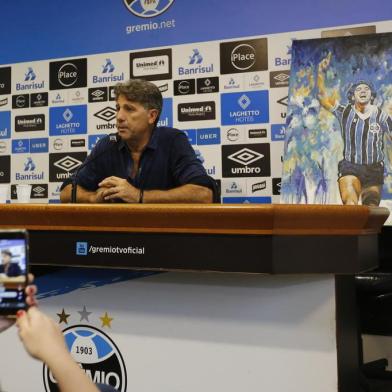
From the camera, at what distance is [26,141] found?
3.51m

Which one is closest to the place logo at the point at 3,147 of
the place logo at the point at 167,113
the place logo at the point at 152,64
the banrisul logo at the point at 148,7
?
the place logo at the point at 152,64

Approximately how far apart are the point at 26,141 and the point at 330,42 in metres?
2.14

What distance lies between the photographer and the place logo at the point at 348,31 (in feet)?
8.99

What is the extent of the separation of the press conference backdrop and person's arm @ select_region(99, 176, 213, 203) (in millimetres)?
824

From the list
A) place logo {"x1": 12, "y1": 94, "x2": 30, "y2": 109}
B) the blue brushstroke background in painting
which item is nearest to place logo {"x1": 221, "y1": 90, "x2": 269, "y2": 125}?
the blue brushstroke background in painting

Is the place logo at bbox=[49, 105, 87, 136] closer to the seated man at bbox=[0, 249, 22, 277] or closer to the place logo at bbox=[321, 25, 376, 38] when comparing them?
the place logo at bbox=[321, 25, 376, 38]

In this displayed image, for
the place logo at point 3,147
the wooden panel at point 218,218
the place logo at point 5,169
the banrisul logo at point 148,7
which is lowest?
the wooden panel at point 218,218

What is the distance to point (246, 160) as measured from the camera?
9.88 feet

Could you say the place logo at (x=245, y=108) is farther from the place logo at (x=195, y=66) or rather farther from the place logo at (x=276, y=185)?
the place logo at (x=276, y=185)

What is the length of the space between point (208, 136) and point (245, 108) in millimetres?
288

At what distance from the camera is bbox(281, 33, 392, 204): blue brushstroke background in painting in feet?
8.32

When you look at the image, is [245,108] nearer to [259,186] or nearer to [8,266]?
[259,186]

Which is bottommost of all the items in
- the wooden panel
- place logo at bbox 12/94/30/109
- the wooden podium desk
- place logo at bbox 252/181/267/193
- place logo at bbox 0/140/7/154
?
the wooden podium desk

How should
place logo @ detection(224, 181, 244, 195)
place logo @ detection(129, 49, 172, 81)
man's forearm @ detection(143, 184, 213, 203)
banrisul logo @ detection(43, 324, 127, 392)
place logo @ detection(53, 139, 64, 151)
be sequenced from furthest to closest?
place logo @ detection(53, 139, 64, 151) < place logo @ detection(129, 49, 172, 81) < place logo @ detection(224, 181, 244, 195) < man's forearm @ detection(143, 184, 213, 203) < banrisul logo @ detection(43, 324, 127, 392)
